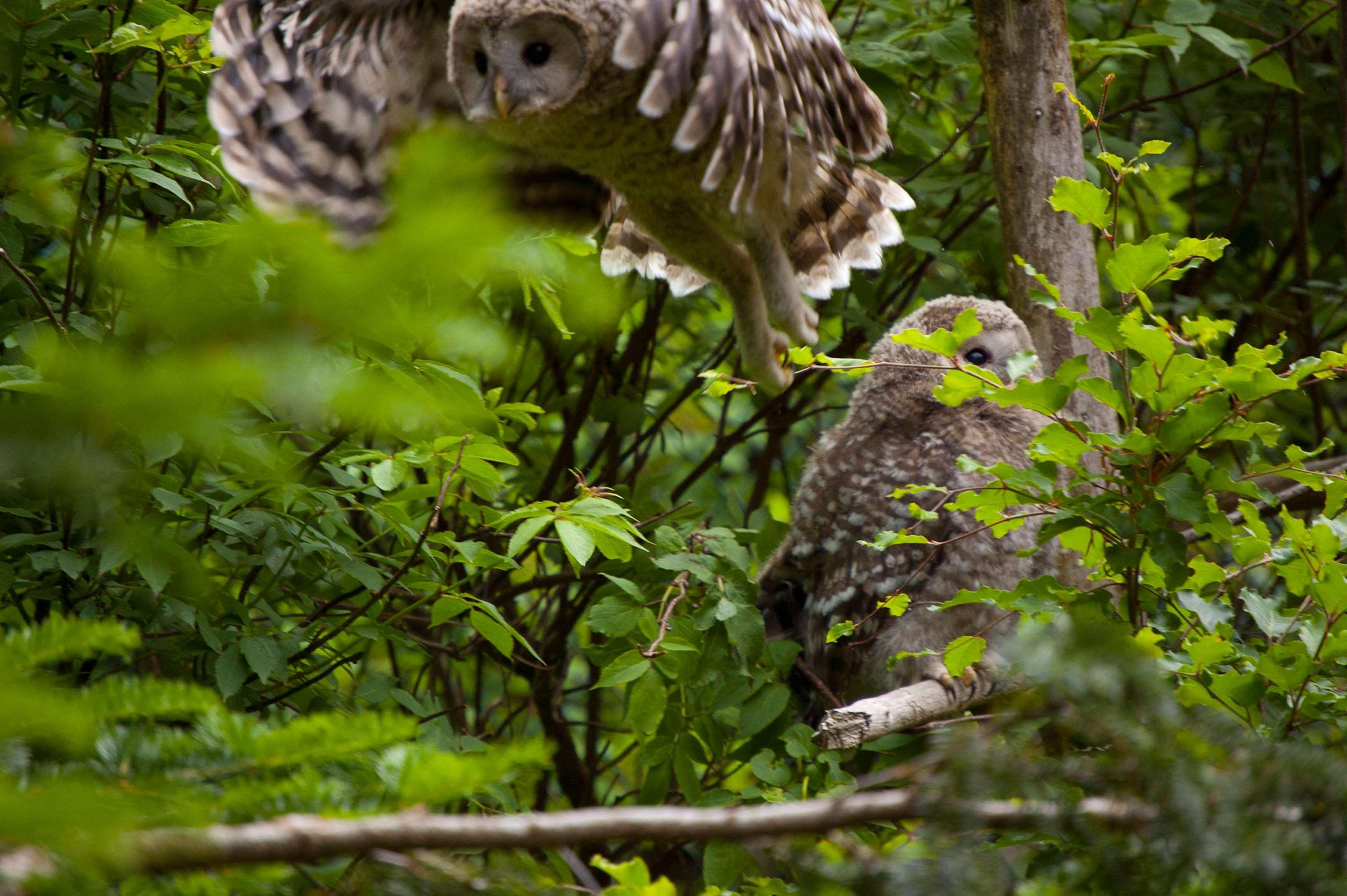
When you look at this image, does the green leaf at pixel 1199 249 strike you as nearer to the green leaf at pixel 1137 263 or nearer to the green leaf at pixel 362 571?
the green leaf at pixel 1137 263

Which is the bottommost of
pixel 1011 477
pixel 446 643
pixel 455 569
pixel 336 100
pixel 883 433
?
pixel 446 643

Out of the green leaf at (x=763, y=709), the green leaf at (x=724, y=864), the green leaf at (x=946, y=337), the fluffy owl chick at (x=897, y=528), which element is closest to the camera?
the green leaf at (x=946, y=337)

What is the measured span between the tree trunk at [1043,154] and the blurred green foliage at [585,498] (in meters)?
0.14

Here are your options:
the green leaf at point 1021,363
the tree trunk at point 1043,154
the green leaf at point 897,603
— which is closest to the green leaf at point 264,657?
the green leaf at point 897,603

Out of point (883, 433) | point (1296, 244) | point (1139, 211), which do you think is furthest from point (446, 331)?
point (1296, 244)

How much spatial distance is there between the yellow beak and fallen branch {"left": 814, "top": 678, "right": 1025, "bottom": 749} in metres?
1.06

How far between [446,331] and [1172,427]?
1.07 m

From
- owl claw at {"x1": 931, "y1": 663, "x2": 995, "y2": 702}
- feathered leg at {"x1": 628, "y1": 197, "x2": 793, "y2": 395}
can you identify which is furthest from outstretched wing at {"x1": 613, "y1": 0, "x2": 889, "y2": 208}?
owl claw at {"x1": 931, "y1": 663, "x2": 995, "y2": 702}

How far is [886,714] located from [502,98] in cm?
115

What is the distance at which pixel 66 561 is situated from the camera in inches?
61.4

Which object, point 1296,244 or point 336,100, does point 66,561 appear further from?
point 1296,244

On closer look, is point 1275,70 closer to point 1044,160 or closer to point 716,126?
point 1044,160

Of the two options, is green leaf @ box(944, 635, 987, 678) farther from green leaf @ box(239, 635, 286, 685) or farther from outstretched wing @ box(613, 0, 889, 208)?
green leaf @ box(239, 635, 286, 685)

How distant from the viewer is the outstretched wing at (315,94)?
1.69 m
